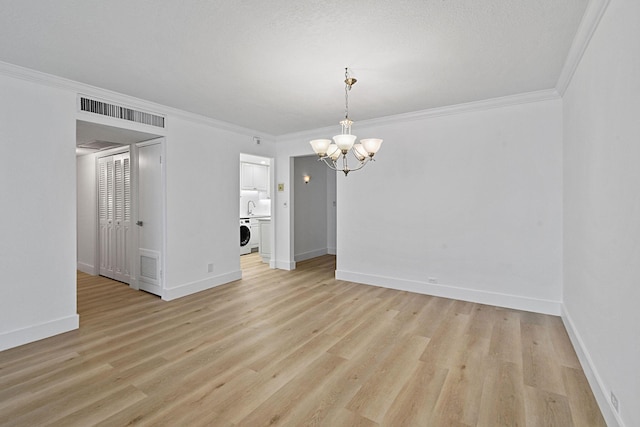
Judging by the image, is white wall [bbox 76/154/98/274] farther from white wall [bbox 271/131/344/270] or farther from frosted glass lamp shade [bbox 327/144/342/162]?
frosted glass lamp shade [bbox 327/144/342/162]

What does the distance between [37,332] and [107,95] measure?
106 inches

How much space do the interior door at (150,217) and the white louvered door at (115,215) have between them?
1.52ft

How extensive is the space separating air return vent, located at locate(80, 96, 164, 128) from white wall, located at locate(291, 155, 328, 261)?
3.17 metres

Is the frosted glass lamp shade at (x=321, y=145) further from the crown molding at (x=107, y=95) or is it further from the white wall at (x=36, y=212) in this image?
the white wall at (x=36, y=212)

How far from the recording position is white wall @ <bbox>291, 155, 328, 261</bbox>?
691cm

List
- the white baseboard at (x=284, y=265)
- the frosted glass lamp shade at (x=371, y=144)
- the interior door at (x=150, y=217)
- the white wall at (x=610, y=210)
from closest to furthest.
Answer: the white wall at (x=610, y=210) → the frosted glass lamp shade at (x=371, y=144) → the interior door at (x=150, y=217) → the white baseboard at (x=284, y=265)

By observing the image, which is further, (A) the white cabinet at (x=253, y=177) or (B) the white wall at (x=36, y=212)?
(A) the white cabinet at (x=253, y=177)

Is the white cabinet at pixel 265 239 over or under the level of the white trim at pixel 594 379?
over

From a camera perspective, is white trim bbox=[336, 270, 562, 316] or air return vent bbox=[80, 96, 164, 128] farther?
white trim bbox=[336, 270, 562, 316]

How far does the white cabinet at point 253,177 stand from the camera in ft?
26.5

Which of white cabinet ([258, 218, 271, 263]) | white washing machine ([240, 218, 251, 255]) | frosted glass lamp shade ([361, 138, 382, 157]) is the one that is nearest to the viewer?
frosted glass lamp shade ([361, 138, 382, 157])

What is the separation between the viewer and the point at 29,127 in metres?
3.02

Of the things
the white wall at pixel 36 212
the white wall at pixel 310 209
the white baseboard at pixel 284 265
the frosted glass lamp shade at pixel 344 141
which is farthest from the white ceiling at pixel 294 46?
the white baseboard at pixel 284 265

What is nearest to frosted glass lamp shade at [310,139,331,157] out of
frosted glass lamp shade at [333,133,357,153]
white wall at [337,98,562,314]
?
frosted glass lamp shade at [333,133,357,153]
